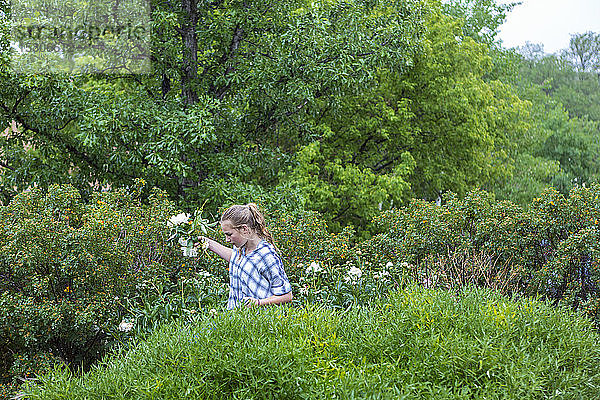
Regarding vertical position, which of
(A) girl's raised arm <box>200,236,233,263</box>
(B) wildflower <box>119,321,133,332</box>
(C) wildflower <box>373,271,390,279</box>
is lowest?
(C) wildflower <box>373,271,390,279</box>

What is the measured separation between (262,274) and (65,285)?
86.6 inches

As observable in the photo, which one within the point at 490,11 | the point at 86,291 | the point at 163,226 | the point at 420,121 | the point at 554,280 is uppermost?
the point at 490,11

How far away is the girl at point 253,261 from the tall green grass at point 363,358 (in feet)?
1.47

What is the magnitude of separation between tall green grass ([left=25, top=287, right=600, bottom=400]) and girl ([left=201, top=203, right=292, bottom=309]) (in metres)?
0.45

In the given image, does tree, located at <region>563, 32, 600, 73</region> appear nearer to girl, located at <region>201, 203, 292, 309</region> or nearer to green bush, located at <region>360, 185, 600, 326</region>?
green bush, located at <region>360, 185, 600, 326</region>

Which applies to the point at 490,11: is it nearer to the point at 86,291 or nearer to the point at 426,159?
the point at 426,159

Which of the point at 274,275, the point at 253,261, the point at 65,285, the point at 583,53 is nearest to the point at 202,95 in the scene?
the point at 65,285

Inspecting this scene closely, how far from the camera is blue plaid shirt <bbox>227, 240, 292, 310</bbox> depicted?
4371mm

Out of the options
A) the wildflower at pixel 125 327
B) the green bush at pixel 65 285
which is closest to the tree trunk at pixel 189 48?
the green bush at pixel 65 285

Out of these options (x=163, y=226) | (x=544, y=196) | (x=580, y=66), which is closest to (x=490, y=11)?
(x=544, y=196)

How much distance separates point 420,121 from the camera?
1730 centimetres

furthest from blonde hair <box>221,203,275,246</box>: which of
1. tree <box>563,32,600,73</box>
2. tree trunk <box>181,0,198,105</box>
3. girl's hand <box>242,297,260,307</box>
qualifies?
tree <box>563,32,600,73</box>

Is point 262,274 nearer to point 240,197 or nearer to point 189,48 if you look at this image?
point 240,197

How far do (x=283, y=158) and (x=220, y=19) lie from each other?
260cm
